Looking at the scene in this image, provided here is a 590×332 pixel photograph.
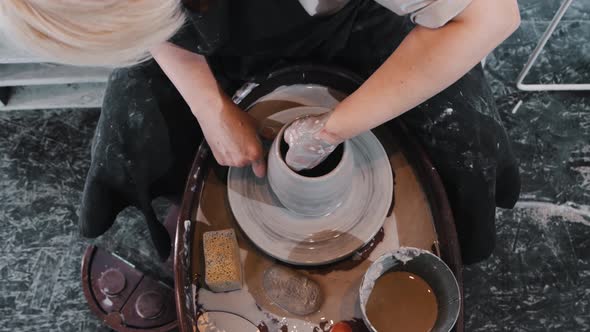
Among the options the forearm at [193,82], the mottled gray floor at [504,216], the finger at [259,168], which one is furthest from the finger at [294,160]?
the mottled gray floor at [504,216]

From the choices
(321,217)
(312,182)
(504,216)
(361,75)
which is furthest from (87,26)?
(504,216)

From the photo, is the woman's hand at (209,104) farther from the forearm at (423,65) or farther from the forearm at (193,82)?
the forearm at (423,65)

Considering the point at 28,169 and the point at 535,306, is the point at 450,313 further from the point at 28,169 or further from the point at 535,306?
the point at 28,169

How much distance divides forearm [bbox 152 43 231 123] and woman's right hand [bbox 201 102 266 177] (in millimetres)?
20

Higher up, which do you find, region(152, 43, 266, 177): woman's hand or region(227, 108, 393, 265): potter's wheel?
region(152, 43, 266, 177): woman's hand

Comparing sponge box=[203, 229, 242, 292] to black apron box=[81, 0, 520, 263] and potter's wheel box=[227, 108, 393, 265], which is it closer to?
potter's wheel box=[227, 108, 393, 265]

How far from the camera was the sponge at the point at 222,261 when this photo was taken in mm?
979

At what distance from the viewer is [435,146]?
117 cm

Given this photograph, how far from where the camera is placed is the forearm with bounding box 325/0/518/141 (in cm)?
85

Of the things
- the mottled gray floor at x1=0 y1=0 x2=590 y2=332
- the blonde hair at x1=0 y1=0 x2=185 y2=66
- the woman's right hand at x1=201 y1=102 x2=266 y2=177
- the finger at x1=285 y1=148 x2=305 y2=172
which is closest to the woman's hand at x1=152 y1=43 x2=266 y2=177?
the woman's right hand at x1=201 y1=102 x2=266 y2=177

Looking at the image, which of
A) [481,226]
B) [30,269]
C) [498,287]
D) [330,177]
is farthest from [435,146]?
[30,269]

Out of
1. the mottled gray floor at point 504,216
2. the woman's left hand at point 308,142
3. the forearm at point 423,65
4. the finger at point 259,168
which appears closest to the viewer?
the forearm at point 423,65

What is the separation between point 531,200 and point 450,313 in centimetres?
104

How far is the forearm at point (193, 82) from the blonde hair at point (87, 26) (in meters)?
0.23
